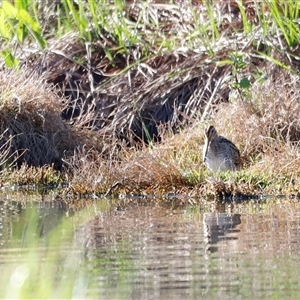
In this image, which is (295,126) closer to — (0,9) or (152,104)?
(152,104)

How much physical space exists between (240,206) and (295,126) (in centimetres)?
297

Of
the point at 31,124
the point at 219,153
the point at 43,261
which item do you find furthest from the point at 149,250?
the point at 31,124

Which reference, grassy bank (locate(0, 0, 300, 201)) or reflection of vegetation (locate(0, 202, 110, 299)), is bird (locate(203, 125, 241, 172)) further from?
reflection of vegetation (locate(0, 202, 110, 299))

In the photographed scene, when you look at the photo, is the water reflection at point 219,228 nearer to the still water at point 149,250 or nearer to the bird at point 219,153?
the still water at point 149,250

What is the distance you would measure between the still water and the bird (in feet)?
4.60

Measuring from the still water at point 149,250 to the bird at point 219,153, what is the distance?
1402 mm

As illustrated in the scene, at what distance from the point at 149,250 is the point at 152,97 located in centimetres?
738

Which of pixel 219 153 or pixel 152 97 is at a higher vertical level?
pixel 152 97

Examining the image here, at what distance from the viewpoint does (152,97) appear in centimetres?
1590

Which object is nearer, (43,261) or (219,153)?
(43,261)

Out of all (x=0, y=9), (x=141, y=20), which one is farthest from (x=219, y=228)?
(x=141, y=20)

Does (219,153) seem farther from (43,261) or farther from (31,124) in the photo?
(43,261)

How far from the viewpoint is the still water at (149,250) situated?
7.01 meters

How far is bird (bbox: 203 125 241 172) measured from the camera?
509 inches
